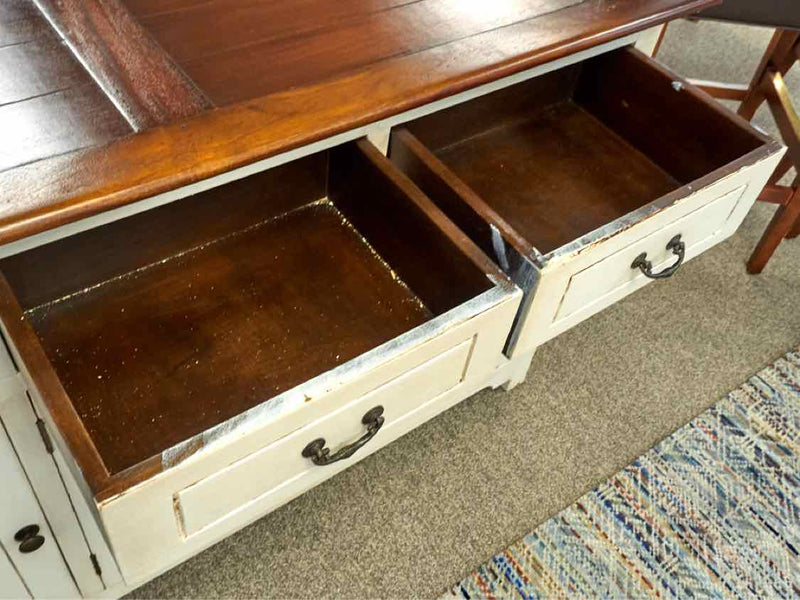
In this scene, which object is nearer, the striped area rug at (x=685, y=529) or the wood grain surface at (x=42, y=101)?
the wood grain surface at (x=42, y=101)

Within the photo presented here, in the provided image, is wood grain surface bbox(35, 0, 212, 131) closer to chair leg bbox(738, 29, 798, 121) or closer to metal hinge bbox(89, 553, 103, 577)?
metal hinge bbox(89, 553, 103, 577)

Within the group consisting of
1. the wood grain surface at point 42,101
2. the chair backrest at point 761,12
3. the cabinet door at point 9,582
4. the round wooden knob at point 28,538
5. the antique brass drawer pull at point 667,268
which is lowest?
the cabinet door at point 9,582

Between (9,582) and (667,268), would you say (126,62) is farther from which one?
(667,268)

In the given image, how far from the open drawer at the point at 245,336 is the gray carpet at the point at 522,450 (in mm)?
290

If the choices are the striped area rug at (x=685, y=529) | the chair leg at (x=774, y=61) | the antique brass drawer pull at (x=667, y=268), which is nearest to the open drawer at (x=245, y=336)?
the antique brass drawer pull at (x=667, y=268)

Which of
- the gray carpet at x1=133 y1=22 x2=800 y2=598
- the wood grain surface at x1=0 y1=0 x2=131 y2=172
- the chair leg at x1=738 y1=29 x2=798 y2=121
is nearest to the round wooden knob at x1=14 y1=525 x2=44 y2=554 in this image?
the gray carpet at x1=133 y1=22 x2=800 y2=598

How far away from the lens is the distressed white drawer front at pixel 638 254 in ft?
2.83

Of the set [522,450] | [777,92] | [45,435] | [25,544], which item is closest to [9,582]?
[25,544]

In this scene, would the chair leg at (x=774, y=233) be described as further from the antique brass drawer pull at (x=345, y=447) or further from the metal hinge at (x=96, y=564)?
the metal hinge at (x=96, y=564)

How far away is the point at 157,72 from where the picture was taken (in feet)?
2.31

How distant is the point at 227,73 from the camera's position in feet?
2.37

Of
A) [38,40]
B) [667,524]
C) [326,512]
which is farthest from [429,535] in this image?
[38,40]

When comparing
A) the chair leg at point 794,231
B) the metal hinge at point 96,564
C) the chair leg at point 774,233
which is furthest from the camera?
the chair leg at point 794,231

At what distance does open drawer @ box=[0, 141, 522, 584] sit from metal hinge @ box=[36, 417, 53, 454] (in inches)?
1.4
